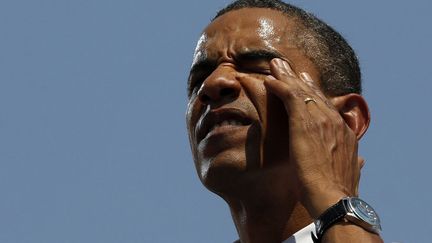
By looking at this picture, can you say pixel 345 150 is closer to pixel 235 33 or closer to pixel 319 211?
pixel 319 211

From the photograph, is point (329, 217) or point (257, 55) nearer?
point (329, 217)

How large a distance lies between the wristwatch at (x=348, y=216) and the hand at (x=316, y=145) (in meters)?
0.07

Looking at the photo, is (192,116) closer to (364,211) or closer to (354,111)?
(354,111)

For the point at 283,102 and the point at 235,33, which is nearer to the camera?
the point at 283,102

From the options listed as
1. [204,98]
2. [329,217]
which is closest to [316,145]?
A: [329,217]

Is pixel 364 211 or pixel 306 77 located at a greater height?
pixel 306 77

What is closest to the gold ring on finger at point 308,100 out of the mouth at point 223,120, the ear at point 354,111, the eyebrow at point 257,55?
the mouth at point 223,120

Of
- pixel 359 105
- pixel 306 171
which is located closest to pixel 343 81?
pixel 359 105

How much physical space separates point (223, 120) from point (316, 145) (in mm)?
645

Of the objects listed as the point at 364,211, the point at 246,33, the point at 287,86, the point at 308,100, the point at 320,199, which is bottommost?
the point at 364,211

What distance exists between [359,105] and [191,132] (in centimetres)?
105

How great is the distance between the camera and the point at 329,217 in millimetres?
4785

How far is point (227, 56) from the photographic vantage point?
19.5 feet

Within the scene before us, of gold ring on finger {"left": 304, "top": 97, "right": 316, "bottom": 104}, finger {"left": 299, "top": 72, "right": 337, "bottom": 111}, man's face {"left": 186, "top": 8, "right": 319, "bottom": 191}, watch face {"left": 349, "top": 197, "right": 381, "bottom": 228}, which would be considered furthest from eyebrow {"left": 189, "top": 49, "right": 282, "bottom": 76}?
watch face {"left": 349, "top": 197, "right": 381, "bottom": 228}
